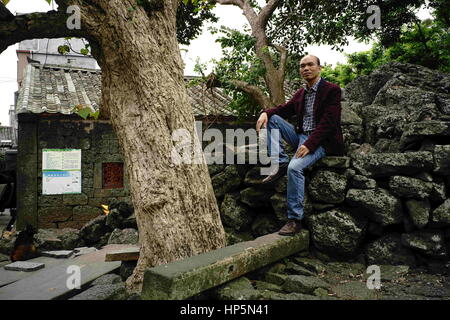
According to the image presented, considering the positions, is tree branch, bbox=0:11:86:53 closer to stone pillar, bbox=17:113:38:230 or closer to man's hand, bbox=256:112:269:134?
man's hand, bbox=256:112:269:134

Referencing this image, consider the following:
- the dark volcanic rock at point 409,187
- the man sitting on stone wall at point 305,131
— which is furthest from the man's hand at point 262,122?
the dark volcanic rock at point 409,187

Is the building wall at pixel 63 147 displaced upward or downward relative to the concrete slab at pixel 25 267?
upward

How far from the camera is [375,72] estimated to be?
188 inches

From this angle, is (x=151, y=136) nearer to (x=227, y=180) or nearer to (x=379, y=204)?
(x=227, y=180)

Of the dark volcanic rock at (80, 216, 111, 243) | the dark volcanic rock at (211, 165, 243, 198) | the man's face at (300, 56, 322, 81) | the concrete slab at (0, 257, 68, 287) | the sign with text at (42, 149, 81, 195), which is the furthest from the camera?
the sign with text at (42, 149, 81, 195)

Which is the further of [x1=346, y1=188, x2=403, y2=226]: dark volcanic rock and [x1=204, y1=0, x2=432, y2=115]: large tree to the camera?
[x1=204, y1=0, x2=432, y2=115]: large tree

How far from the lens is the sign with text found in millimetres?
8219

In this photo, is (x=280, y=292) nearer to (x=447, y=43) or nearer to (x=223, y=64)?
(x=223, y=64)

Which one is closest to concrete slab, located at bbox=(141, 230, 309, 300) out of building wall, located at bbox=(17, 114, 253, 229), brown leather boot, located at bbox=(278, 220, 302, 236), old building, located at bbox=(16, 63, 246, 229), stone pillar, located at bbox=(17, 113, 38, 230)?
brown leather boot, located at bbox=(278, 220, 302, 236)

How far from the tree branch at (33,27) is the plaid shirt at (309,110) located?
2261 millimetres

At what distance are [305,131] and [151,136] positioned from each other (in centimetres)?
162

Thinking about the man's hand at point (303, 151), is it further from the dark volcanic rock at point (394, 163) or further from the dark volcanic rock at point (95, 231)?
the dark volcanic rock at point (95, 231)

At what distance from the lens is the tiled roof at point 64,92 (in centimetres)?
790
